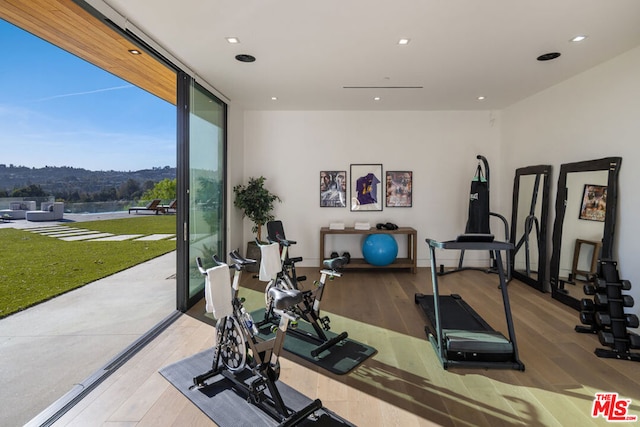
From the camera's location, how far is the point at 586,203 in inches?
155

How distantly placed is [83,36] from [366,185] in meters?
4.58

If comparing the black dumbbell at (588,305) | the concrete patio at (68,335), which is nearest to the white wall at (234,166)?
the concrete patio at (68,335)

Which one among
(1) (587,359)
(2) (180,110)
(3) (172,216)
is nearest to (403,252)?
(1) (587,359)

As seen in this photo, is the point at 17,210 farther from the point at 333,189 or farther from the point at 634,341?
the point at 634,341

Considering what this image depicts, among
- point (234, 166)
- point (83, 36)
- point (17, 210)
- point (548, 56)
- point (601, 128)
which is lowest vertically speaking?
point (17, 210)

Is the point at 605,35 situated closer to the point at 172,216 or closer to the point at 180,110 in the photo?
the point at 180,110

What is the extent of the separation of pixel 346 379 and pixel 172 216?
1224cm

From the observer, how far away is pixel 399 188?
6.14m

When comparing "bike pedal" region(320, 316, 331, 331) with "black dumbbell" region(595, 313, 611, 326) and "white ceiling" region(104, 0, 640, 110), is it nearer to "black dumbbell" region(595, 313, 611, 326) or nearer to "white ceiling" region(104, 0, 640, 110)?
"black dumbbell" region(595, 313, 611, 326)

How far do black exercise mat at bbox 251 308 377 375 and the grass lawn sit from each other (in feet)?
11.3

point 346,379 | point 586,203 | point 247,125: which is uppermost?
point 247,125

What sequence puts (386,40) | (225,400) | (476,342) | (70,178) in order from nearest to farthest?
1. (225,400)
2. (476,342)
3. (386,40)
4. (70,178)

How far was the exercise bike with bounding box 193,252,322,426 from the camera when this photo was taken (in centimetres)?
196

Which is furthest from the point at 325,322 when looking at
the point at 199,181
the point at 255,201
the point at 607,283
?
the point at 255,201
